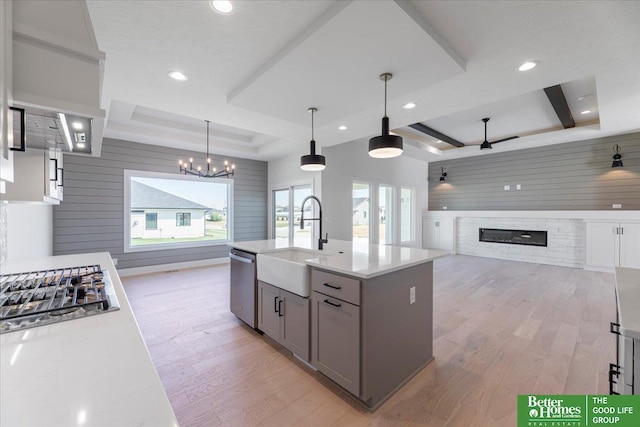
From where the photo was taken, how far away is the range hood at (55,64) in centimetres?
85

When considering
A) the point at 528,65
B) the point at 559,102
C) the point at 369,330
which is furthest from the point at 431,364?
the point at 559,102

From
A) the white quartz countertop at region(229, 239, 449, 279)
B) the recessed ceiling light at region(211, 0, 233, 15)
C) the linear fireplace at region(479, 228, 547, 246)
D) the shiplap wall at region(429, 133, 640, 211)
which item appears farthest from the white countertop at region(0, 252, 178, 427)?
the linear fireplace at region(479, 228, 547, 246)

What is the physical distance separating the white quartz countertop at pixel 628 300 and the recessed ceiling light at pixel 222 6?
266 cm

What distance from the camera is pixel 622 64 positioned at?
2.62m

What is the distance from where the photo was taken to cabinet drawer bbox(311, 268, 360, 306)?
1.80 meters

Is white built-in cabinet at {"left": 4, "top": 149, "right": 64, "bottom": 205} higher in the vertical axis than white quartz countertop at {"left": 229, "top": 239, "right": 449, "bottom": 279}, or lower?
higher

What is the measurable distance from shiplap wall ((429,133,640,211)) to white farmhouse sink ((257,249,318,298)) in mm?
6878

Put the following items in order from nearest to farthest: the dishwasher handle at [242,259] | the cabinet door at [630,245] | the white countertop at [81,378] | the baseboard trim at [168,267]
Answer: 1. the white countertop at [81,378]
2. the dishwasher handle at [242,259]
3. the cabinet door at [630,245]
4. the baseboard trim at [168,267]

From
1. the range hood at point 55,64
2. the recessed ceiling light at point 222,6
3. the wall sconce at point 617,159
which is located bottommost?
the range hood at point 55,64

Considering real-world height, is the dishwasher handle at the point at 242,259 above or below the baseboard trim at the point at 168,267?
above

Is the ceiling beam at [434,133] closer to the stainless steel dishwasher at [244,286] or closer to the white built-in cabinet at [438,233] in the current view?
the white built-in cabinet at [438,233]

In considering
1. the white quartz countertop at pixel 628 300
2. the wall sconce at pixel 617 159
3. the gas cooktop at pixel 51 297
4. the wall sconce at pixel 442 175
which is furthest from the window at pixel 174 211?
the wall sconce at pixel 617 159

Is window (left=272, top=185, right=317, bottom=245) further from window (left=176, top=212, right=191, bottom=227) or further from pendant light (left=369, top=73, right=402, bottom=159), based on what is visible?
pendant light (left=369, top=73, right=402, bottom=159)

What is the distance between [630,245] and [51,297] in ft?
27.7
